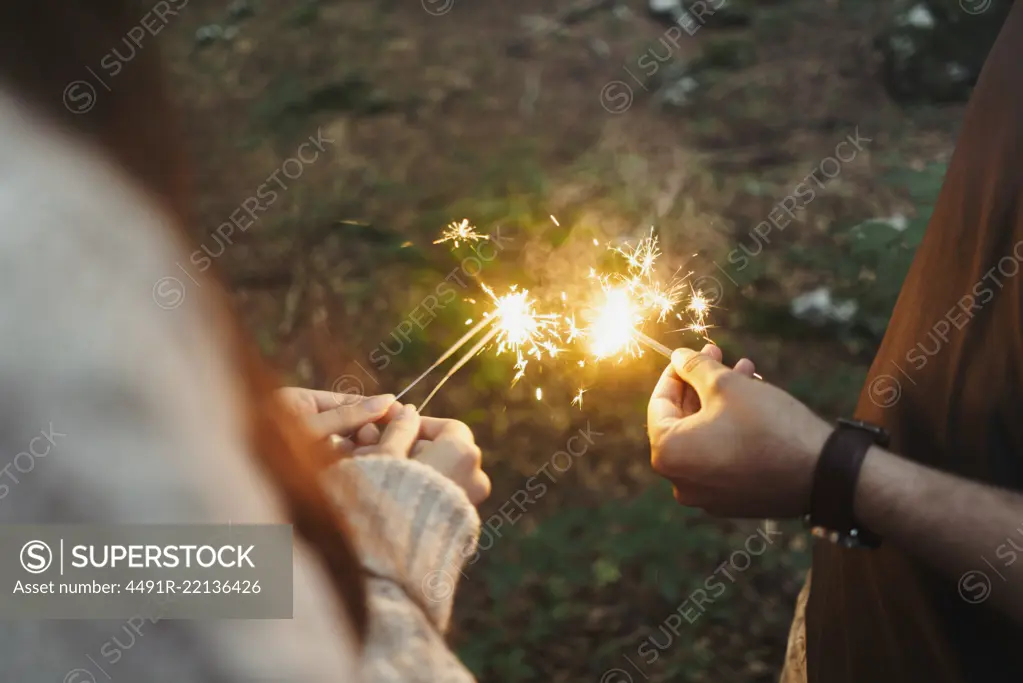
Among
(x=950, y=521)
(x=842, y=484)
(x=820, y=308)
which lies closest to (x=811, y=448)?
(x=842, y=484)

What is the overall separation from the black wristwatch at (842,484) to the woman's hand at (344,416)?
20.0 inches

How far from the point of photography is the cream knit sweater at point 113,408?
0.54 metres

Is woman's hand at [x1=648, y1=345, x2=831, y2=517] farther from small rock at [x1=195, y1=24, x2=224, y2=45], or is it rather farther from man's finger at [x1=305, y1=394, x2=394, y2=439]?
small rock at [x1=195, y1=24, x2=224, y2=45]

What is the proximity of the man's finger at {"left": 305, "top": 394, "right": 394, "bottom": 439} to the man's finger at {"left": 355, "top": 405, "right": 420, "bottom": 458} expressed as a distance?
2 centimetres

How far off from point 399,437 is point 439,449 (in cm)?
5

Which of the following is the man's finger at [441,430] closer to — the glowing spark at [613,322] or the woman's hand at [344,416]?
the woman's hand at [344,416]

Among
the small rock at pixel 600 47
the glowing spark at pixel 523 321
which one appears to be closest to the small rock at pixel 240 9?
the small rock at pixel 600 47

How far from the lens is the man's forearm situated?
881 millimetres

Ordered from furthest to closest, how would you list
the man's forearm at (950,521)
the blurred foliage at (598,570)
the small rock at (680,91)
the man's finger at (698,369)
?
the small rock at (680,91)
the blurred foliage at (598,570)
the man's finger at (698,369)
the man's forearm at (950,521)

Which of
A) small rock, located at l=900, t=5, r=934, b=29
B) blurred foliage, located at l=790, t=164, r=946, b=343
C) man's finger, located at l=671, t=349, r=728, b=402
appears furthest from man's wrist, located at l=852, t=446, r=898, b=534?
small rock, located at l=900, t=5, r=934, b=29

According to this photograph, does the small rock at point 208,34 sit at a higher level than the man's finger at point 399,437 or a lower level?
higher

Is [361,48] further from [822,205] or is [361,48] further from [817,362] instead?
[817,362]

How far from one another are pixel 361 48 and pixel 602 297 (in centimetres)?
291

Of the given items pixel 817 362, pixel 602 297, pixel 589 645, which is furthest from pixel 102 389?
pixel 817 362
